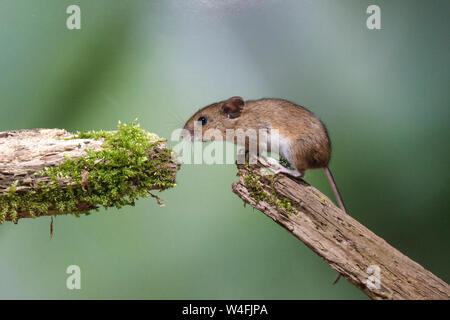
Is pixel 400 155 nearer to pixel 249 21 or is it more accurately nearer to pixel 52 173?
pixel 249 21

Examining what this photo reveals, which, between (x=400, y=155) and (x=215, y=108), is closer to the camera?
(x=215, y=108)

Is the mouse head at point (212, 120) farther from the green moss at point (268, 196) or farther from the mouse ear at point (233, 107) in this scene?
the green moss at point (268, 196)

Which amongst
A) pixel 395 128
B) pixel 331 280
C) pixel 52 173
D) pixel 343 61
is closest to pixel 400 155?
pixel 395 128

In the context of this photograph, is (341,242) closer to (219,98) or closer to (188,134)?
(188,134)

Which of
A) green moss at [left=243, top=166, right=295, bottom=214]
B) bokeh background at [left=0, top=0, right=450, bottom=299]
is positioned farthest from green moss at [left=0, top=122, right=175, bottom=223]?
bokeh background at [left=0, top=0, right=450, bottom=299]

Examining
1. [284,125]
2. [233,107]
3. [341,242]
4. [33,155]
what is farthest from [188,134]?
[341,242]

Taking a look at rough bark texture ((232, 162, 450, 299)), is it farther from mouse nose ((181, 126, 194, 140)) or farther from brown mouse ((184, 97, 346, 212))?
mouse nose ((181, 126, 194, 140))
